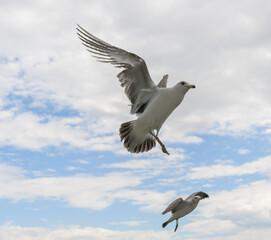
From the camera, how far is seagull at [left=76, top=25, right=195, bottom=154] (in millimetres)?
11119

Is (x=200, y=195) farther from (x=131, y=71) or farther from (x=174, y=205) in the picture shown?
(x=131, y=71)

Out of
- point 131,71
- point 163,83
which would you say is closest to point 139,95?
point 131,71

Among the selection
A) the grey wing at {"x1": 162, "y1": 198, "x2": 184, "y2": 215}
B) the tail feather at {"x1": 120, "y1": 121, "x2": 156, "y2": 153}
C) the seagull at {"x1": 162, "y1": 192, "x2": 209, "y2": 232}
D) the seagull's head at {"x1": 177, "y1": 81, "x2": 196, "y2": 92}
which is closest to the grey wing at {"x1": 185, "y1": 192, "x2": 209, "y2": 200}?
the seagull at {"x1": 162, "y1": 192, "x2": 209, "y2": 232}

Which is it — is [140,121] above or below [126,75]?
below

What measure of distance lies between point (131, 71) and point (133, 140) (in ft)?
7.03

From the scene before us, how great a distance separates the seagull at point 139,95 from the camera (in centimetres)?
1112

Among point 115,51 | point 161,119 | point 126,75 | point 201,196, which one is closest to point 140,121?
point 161,119

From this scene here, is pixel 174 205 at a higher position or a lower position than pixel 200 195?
lower

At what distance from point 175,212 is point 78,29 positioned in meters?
6.12

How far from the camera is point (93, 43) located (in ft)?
39.2

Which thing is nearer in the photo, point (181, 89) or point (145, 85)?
point (181, 89)

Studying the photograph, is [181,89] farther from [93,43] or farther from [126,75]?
[93,43]

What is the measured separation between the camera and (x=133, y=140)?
1240 cm

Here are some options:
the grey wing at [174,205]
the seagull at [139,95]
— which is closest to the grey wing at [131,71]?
the seagull at [139,95]
